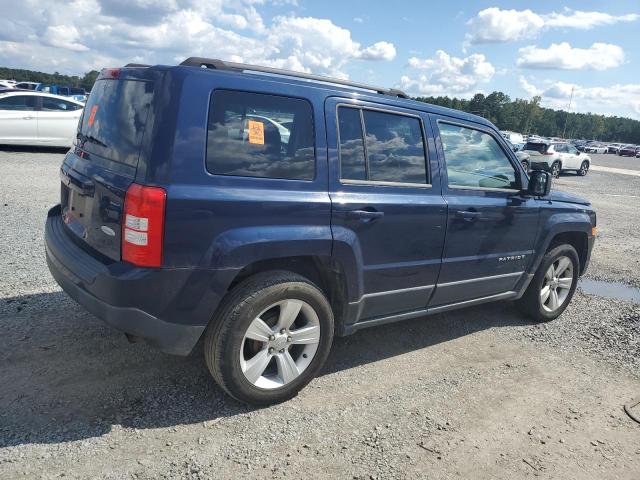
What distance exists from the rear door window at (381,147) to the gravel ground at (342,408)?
1446 mm

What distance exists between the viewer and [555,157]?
74.7 ft

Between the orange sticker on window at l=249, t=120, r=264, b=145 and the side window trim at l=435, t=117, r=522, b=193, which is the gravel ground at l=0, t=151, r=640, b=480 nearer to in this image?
the side window trim at l=435, t=117, r=522, b=193

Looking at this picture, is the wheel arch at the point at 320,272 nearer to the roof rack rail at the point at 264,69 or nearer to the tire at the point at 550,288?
the roof rack rail at the point at 264,69

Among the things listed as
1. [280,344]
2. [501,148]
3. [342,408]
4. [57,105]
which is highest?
[57,105]

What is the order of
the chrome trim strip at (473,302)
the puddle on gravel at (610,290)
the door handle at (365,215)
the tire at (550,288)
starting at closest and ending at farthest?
the door handle at (365,215) → the chrome trim strip at (473,302) → the tire at (550,288) → the puddle on gravel at (610,290)

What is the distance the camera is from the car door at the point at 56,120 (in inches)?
523

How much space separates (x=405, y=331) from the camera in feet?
15.0

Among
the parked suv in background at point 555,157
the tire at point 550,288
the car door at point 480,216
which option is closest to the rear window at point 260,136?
the car door at point 480,216

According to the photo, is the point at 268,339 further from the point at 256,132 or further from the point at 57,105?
the point at 57,105

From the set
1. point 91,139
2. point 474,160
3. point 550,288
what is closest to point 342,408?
point 474,160

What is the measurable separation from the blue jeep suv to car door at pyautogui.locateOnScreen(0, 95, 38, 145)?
11.1 meters

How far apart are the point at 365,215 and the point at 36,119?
12.9 metres

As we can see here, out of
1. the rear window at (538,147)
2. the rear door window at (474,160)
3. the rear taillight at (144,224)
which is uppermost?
the rear window at (538,147)

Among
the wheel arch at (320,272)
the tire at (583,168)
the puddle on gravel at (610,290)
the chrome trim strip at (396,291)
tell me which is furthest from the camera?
the tire at (583,168)
